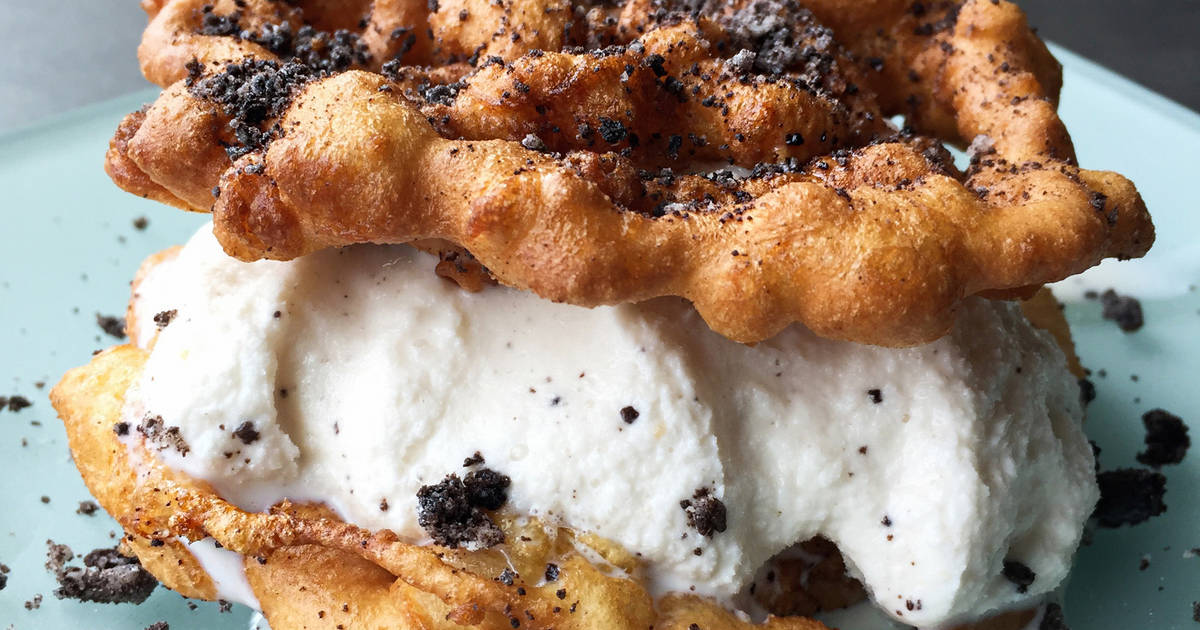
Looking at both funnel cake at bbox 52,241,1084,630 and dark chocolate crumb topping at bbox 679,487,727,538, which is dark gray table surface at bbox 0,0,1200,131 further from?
dark chocolate crumb topping at bbox 679,487,727,538

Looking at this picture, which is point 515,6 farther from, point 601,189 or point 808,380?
point 808,380

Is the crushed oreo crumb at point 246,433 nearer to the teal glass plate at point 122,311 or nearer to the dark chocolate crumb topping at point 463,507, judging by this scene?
the dark chocolate crumb topping at point 463,507

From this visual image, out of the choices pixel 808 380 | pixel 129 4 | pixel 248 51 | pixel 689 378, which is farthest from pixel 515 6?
pixel 129 4

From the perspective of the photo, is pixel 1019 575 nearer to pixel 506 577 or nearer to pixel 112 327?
pixel 506 577

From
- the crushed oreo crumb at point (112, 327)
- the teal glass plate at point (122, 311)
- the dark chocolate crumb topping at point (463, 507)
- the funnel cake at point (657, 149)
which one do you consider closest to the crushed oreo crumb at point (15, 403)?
the teal glass plate at point (122, 311)

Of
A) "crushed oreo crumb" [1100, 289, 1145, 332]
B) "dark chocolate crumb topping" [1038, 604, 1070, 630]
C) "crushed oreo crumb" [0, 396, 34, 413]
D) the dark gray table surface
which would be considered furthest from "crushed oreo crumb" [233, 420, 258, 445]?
the dark gray table surface

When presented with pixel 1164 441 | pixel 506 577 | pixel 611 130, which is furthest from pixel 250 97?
pixel 1164 441

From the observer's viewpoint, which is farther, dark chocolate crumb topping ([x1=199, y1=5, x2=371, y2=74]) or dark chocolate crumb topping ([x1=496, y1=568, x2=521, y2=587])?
dark chocolate crumb topping ([x1=199, y1=5, x2=371, y2=74])
